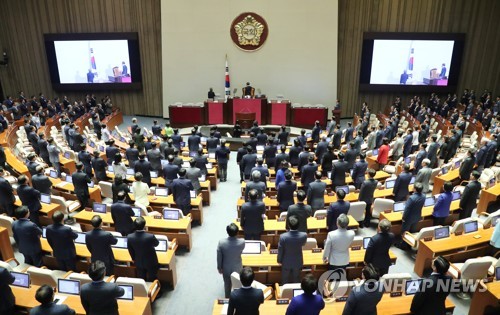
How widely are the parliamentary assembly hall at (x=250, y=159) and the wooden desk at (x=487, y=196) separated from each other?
0.15 feet

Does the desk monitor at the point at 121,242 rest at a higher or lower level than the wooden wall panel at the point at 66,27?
lower

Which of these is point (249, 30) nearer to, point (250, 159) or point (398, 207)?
point (250, 159)

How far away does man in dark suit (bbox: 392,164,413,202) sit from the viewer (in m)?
7.61

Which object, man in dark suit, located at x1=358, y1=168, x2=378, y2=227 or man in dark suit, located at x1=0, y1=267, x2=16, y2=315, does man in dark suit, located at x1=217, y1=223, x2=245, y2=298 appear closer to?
man in dark suit, located at x1=0, y1=267, x2=16, y2=315

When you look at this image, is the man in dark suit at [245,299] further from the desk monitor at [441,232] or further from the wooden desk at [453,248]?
the desk monitor at [441,232]

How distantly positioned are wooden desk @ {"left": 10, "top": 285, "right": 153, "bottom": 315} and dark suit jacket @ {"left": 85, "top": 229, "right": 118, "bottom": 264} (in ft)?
2.36

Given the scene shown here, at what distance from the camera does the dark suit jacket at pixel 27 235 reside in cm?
562

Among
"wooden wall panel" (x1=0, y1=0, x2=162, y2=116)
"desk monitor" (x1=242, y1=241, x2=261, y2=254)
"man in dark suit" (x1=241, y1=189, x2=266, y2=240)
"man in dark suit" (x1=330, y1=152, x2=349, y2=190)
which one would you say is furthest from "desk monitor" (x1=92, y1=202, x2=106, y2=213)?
"wooden wall panel" (x1=0, y1=0, x2=162, y2=116)

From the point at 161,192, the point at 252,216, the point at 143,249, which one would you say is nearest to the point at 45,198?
the point at 161,192

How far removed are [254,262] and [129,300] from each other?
5.79 feet

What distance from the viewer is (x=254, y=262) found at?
5.48 metres

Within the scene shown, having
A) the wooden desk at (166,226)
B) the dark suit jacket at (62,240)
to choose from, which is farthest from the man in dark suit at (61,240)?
the wooden desk at (166,226)

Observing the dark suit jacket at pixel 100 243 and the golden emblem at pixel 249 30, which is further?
the golden emblem at pixel 249 30

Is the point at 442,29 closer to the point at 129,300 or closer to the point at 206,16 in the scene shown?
the point at 206,16
